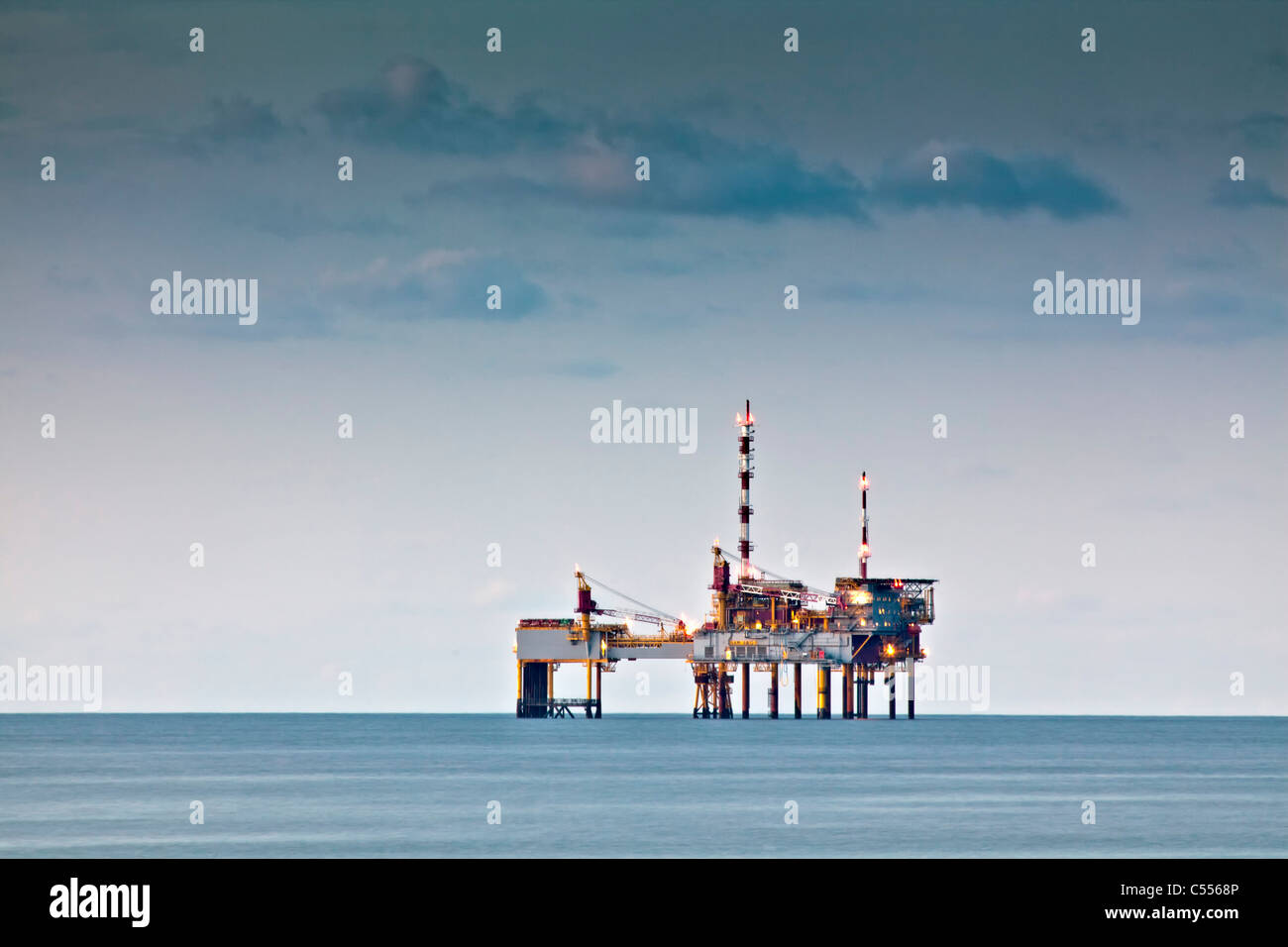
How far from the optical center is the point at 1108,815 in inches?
3706

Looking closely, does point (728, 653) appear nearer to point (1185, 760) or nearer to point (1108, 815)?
point (1185, 760)

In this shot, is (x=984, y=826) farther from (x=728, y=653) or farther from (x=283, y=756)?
(x=728, y=653)

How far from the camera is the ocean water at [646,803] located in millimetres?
78750

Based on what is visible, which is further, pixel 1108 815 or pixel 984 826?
pixel 1108 815

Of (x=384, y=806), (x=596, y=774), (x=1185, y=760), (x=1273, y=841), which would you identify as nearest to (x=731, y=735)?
(x=1185, y=760)

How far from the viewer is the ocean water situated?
78.8 m

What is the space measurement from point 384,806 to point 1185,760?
3443 inches

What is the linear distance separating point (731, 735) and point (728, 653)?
10364 mm

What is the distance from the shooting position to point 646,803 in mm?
99938

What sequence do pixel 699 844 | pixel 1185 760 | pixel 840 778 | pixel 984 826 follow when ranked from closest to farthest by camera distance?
pixel 699 844, pixel 984 826, pixel 840 778, pixel 1185 760
